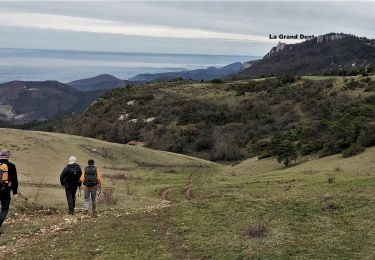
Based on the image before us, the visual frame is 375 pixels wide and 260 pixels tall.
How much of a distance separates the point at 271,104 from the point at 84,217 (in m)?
73.9

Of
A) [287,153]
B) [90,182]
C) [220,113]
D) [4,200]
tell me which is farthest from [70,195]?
[220,113]

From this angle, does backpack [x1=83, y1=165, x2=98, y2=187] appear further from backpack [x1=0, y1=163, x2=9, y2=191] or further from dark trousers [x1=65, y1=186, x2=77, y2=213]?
backpack [x1=0, y1=163, x2=9, y2=191]

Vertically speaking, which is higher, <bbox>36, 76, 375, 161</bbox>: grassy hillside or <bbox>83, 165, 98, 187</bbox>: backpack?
<bbox>83, 165, 98, 187</bbox>: backpack

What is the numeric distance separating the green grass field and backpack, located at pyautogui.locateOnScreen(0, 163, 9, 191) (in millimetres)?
1770

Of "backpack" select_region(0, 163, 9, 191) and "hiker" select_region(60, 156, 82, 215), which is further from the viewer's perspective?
"hiker" select_region(60, 156, 82, 215)

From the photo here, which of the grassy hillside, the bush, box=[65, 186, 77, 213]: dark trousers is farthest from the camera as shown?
the grassy hillside

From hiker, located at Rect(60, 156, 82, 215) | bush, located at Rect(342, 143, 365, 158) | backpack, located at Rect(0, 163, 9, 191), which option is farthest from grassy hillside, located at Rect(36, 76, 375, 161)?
backpack, located at Rect(0, 163, 9, 191)

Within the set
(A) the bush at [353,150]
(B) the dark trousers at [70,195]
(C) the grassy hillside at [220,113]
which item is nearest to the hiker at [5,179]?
(B) the dark trousers at [70,195]

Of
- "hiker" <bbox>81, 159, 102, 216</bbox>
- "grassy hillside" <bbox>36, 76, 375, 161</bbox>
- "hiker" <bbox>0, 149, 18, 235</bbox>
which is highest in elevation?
"hiker" <bbox>0, 149, 18, 235</bbox>

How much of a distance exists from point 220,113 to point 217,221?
72.5 m

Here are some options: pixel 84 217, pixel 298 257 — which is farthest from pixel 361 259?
pixel 84 217

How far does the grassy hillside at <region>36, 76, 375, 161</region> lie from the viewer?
74000 mm

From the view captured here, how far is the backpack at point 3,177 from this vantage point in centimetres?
1528

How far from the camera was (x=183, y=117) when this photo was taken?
9081 cm
